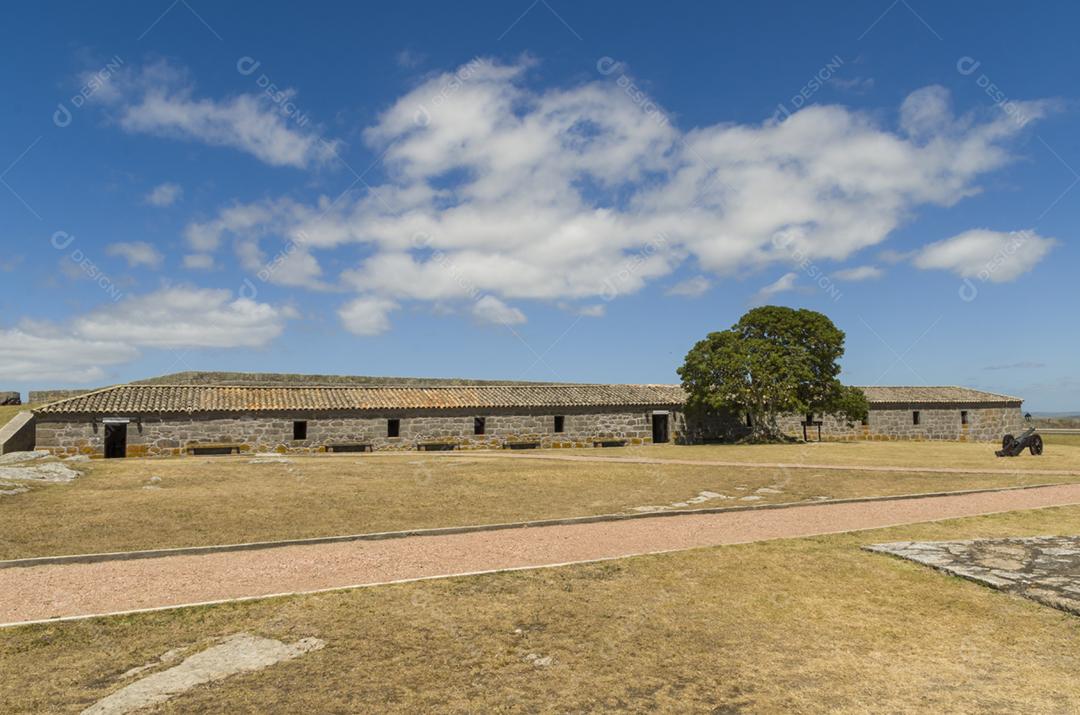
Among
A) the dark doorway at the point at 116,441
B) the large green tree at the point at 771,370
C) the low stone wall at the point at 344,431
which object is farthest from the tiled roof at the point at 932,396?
the dark doorway at the point at 116,441

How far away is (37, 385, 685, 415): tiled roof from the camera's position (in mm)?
25734

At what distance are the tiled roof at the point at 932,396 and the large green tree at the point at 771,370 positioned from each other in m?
8.22

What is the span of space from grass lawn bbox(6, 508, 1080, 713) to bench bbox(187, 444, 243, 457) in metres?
22.1

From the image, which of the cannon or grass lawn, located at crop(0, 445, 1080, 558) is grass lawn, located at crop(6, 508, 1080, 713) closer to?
grass lawn, located at crop(0, 445, 1080, 558)

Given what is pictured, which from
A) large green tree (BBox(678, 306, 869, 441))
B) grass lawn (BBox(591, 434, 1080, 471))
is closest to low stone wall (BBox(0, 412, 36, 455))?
grass lawn (BBox(591, 434, 1080, 471))

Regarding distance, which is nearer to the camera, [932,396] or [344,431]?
[344,431]

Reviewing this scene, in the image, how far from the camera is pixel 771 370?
31.8 metres

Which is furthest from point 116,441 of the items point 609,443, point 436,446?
point 609,443

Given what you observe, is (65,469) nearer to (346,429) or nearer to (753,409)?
(346,429)

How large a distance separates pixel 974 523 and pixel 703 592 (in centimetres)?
671

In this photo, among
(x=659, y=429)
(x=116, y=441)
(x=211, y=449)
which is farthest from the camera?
(x=659, y=429)

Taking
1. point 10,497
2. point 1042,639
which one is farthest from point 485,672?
point 10,497

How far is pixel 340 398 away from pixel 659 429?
Answer: 655 inches

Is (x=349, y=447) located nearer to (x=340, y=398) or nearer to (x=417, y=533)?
(x=340, y=398)
